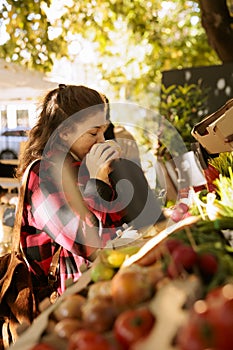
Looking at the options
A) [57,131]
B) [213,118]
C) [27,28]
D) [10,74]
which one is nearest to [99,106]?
[57,131]

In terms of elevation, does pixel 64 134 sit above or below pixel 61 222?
above

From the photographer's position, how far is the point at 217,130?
2783 mm

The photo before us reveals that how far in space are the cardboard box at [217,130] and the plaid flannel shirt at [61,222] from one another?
70 centimetres

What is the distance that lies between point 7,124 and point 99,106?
652 cm

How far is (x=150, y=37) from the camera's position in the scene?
28.4 feet

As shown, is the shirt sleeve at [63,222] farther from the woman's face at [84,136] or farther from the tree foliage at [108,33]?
the tree foliage at [108,33]

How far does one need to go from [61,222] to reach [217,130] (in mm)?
1046

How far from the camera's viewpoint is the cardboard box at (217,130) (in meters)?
2.71

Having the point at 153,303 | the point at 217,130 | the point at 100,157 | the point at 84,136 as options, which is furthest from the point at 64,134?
the point at 153,303

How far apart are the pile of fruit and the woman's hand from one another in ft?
2.32

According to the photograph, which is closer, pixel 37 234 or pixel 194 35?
pixel 37 234

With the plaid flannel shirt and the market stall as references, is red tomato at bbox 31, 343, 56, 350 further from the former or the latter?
the plaid flannel shirt

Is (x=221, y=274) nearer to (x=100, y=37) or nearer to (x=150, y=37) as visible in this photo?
(x=100, y=37)

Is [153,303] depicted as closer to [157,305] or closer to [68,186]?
[157,305]
